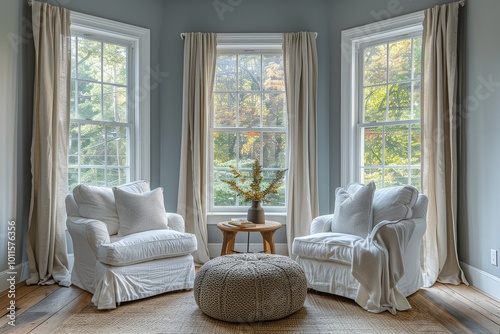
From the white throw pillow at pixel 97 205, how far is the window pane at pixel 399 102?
285 centimetres

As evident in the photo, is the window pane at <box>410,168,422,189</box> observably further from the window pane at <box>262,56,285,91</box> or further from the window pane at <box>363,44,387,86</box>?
the window pane at <box>262,56,285,91</box>

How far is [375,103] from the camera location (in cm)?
403

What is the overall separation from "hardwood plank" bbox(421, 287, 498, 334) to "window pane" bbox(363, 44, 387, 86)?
212 cm

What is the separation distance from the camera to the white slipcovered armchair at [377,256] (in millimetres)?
2688

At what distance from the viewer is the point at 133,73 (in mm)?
4145

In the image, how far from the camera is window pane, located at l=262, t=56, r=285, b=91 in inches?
170

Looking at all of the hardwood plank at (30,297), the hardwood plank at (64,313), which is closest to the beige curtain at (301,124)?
the hardwood plank at (64,313)

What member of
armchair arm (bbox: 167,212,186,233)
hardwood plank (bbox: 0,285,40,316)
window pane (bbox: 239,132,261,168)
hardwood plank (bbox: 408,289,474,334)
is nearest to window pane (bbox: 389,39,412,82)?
window pane (bbox: 239,132,261,168)

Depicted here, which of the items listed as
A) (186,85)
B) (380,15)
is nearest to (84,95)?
(186,85)

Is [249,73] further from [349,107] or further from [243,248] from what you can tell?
[243,248]

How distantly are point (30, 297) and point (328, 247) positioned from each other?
2336 millimetres

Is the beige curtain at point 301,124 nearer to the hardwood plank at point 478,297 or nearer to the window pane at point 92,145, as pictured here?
the hardwood plank at point 478,297

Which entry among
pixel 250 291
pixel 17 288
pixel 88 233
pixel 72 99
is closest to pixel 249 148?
pixel 72 99

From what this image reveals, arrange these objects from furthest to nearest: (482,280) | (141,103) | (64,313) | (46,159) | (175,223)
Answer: (141,103) → (175,223) → (46,159) → (482,280) → (64,313)
